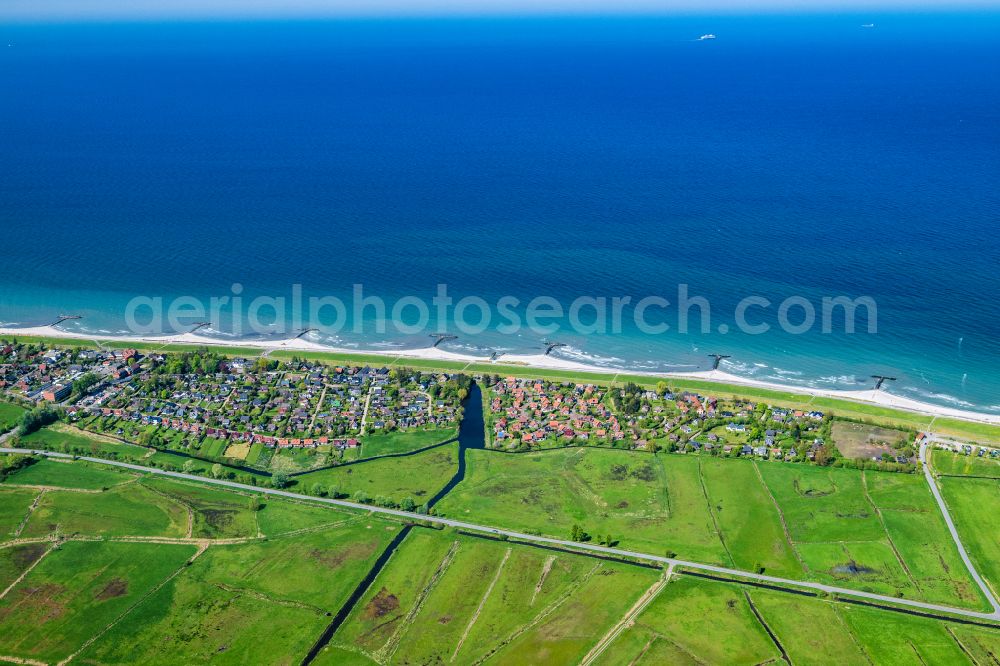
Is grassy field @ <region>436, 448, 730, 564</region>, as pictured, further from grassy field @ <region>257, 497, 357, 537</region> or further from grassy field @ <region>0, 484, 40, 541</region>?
grassy field @ <region>0, 484, 40, 541</region>

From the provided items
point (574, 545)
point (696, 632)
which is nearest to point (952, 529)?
point (696, 632)

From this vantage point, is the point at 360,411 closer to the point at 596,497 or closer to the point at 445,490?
the point at 445,490

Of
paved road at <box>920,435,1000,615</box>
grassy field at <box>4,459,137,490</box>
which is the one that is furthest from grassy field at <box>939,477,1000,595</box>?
grassy field at <box>4,459,137,490</box>

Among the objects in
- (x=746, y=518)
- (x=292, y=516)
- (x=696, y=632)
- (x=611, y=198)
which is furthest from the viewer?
(x=611, y=198)

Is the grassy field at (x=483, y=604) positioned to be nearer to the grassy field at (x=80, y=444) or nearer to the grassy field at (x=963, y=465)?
the grassy field at (x=963, y=465)

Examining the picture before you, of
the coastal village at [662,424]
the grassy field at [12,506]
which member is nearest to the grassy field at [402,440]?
the coastal village at [662,424]

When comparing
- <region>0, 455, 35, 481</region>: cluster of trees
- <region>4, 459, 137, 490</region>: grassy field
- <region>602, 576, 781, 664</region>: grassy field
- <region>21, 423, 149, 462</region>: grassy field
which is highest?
<region>21, 423, 149, 462</region>: grassy field
